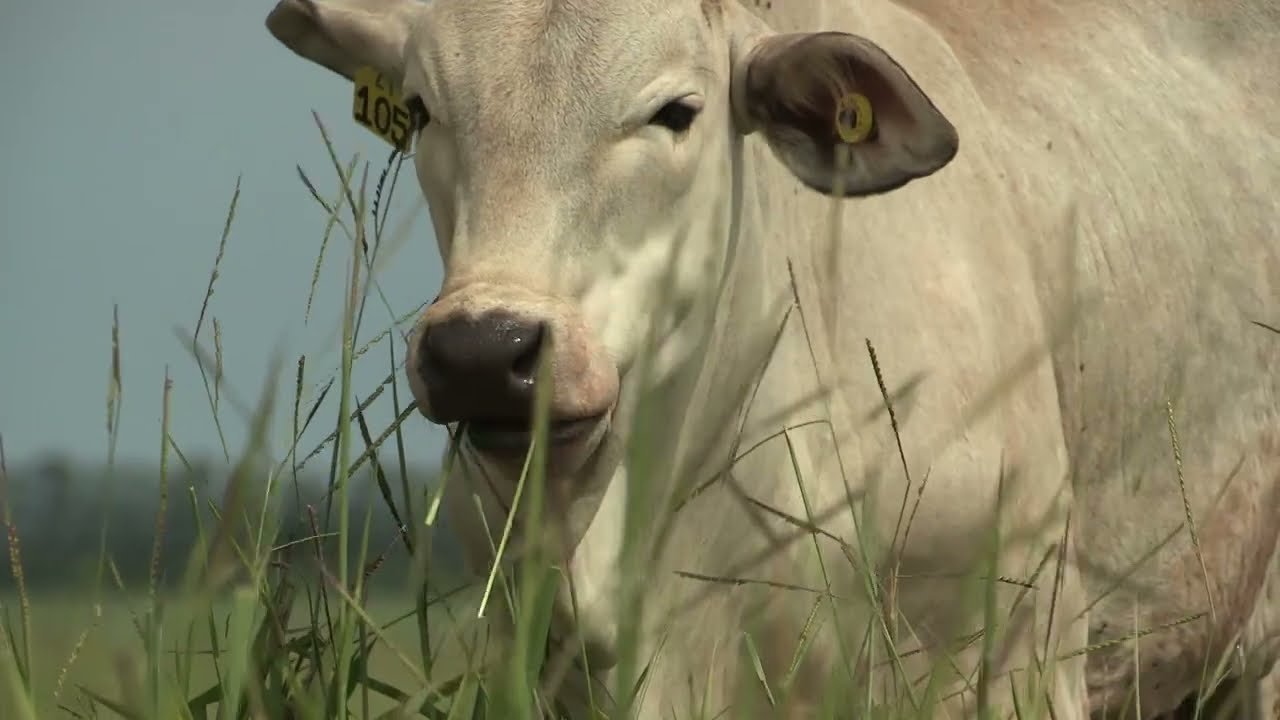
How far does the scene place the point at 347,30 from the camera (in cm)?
351

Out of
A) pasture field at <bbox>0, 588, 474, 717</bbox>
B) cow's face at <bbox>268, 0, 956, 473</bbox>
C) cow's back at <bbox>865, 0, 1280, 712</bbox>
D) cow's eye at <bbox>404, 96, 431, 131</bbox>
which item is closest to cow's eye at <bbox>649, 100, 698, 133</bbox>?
cow's face at <bbox>268, 0, 956, 473</bbox>

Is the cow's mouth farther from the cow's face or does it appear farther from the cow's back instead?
the cow's back

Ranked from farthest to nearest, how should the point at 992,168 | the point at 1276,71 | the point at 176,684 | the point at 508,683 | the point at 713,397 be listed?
the point at 1276,71 < the point at 992,168 < the point at 713,397 < the point at 176,684 < the point at 508,683

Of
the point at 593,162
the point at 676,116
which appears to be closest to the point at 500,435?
the point at 593,162

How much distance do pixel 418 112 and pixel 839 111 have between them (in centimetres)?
69

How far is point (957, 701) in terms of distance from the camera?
10.9 feet

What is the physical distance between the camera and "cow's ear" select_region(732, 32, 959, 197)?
302 centimetres

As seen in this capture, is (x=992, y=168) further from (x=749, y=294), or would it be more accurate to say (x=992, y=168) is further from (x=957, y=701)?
(x=957, y=701)

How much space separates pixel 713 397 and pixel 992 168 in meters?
1.06

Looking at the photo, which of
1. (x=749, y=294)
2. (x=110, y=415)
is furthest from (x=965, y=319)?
(x=110, y=415)

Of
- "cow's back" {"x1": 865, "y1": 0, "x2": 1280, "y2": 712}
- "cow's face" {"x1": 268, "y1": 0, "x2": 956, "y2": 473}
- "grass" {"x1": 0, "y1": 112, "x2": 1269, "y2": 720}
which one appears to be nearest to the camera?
"grass" {"x1": 0, "y1": 112, "x2": 1269, "y2": 720}

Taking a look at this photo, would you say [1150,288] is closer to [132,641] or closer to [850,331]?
[850,331]

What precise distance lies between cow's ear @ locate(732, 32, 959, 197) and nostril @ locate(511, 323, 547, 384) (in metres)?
0.81

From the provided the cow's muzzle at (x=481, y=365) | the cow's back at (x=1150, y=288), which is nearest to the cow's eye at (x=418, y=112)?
the cow's muzzle at (x=481, y=365)
